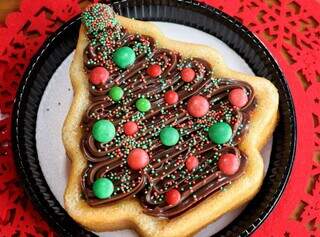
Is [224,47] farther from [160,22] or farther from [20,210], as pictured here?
[20,210]

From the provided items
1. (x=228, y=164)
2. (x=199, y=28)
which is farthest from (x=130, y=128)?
(x=199, y=28)

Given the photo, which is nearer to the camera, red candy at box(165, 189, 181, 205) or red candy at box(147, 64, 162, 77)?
red candy at box(165, 189, 181, 205)

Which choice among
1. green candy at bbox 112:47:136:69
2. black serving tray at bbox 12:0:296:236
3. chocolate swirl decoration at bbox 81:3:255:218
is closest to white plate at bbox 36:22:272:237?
black serving tray at bbox 12:0:296:236

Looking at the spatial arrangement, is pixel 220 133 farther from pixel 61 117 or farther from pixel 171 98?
pixel 61 117

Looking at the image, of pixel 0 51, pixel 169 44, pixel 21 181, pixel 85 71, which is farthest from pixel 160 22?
pixel 21 181

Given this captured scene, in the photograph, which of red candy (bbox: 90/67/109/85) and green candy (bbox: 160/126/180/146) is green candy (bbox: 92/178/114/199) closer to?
green candy (bbox: 160/126/180/146)
